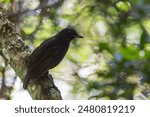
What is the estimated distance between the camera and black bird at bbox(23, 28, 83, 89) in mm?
1642

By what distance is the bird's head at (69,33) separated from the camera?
6.18ft

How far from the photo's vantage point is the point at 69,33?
6.28ft

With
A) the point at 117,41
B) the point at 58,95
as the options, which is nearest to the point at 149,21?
the point at 117,41

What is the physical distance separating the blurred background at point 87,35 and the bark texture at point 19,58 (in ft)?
0.67

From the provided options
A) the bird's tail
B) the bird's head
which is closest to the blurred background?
the bird's head

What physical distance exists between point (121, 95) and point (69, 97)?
441 millimetres

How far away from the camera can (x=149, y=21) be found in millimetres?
1853

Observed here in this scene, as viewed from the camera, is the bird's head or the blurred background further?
the bird's head

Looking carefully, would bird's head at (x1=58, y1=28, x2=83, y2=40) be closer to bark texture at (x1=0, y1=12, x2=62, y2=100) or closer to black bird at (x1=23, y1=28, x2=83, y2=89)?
black bird at (x1=23, y1=28, x2=83, y2=89)

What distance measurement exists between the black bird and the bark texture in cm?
3

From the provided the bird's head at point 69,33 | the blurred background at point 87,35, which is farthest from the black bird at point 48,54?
the blurred background at point 87,35

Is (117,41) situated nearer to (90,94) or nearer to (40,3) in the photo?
(90,94)

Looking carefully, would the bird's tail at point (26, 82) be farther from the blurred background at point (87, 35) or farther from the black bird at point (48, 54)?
the blurred background at point (87, 35)

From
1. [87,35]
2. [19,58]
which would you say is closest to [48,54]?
[19,58]
